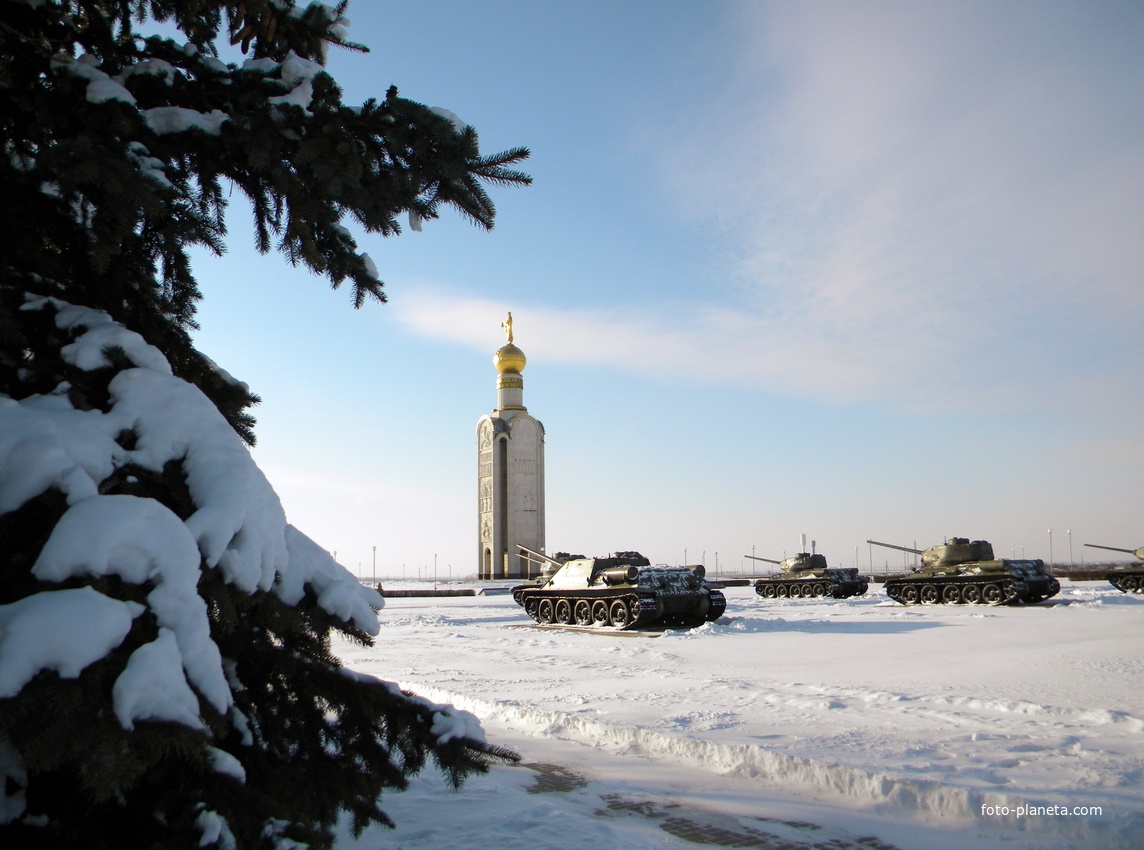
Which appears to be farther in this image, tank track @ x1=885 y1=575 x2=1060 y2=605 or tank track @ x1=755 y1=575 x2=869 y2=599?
Result: tank track @ x1=755 y1=575 x2=869 y2=599

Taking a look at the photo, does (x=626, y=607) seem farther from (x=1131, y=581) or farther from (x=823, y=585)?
(x=1131, y=581)

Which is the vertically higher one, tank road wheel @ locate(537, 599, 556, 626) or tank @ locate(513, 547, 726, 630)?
tank @ locate(513, 547, 726, 630)

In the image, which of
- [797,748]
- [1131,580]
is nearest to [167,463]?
[797,748]

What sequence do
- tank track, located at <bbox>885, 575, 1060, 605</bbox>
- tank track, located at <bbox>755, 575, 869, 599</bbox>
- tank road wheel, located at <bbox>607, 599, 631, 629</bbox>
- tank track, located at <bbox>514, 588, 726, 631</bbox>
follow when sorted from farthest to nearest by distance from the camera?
tank track, located at <bbox>755, 575, 869, 599</bbox> < tank track, located at <bbox>885, 575, 1060, 605</bbox> < tank road wheel, located at <bbox>607, 599, 631, 629</bbox> < tank track, located at <bbox>514, 588, 726, 631</bbox>

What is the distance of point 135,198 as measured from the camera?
110 inches

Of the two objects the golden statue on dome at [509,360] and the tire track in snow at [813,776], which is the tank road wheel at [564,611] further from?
the golden statue on dome at [509,360]

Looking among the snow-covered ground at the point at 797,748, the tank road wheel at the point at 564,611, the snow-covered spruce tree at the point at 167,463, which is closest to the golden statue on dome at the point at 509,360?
the tank road wheel at the point at 564,611

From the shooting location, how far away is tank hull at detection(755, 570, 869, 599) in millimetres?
29828

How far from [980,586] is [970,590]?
33cm

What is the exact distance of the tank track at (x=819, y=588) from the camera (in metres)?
29.8

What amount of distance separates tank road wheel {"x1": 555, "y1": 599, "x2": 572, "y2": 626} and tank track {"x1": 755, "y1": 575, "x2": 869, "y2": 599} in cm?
1297

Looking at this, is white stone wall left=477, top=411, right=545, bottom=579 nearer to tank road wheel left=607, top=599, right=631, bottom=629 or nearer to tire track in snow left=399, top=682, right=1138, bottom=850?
tank road wheel left=607, top=599, right=631, bottom=629

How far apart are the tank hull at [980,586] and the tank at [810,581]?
370 centimetres

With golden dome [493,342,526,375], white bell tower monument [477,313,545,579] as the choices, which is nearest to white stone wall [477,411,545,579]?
white bell tower monument [477,313,545,579]
